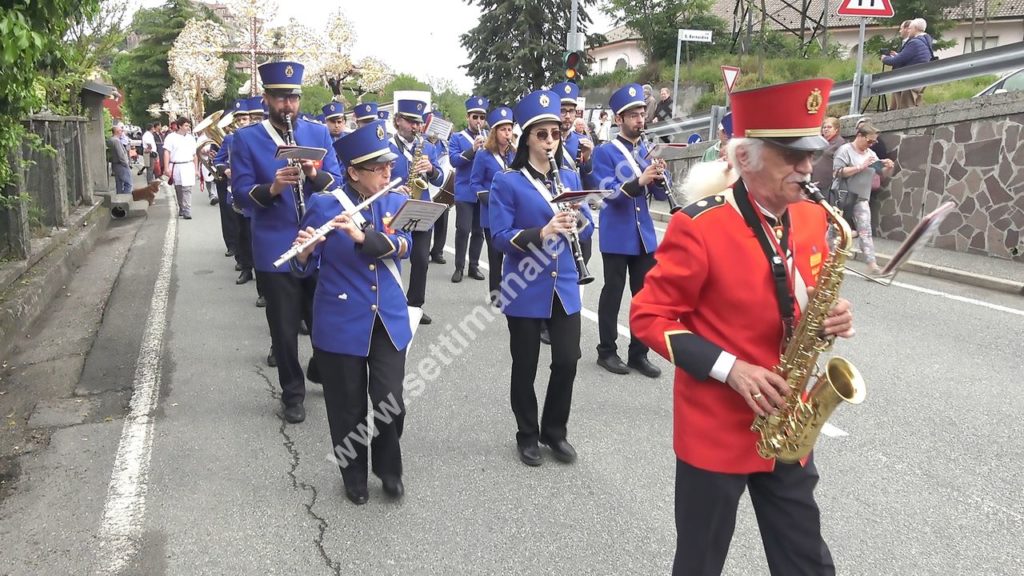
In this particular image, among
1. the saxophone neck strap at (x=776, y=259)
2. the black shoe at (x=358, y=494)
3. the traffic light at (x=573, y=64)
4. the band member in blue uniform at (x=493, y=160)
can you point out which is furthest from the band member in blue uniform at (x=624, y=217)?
the traffic light at (x=573, y=64)

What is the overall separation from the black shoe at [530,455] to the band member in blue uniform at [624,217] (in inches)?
68.5

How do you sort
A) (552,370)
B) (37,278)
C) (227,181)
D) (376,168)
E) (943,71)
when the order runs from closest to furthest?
(376,168) < (552,370) < (37,278) < (227,181) < (943,71)

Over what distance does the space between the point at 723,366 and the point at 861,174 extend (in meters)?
9.41

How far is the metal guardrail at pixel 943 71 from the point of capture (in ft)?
37.2

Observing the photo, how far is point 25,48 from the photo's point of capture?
4.16 metres

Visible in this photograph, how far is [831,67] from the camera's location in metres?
27.8

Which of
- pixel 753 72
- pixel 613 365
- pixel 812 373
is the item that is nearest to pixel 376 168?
pixel 812 373

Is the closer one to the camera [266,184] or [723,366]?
[723,366]

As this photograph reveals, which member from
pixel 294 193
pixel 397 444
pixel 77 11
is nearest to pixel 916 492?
pixel 397 444

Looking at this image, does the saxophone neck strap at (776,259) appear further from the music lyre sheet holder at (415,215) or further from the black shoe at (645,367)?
the black shoe at (645,367)

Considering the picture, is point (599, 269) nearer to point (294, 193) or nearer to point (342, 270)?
point (294, 193)

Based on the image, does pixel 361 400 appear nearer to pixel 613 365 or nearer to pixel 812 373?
pixel 812 373

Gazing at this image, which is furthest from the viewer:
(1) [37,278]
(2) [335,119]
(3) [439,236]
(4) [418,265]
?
(3) [439,236]

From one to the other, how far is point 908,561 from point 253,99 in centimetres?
851
